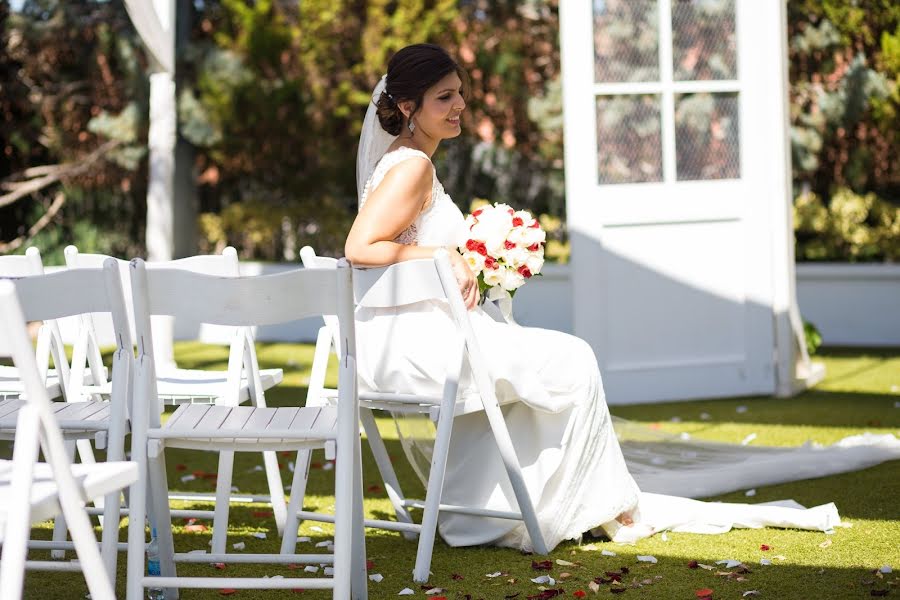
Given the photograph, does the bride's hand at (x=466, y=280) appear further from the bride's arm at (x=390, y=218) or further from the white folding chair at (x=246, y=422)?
the white folding chair at (x=246, y=422)

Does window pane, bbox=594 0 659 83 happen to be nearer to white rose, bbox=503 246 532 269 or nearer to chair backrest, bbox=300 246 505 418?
white rose, bbox=503 246 532 269

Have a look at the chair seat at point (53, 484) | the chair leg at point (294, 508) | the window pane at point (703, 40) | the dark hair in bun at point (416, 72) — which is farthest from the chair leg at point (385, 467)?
the window pane at point (703, 40)

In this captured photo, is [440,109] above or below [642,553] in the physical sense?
above

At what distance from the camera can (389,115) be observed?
13.0 ft

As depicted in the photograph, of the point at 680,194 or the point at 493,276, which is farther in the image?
the point at 680,194

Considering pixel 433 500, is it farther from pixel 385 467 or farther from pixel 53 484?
pixel 53 484

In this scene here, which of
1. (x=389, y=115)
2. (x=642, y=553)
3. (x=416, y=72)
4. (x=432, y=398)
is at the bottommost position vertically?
(x=642, y=553)

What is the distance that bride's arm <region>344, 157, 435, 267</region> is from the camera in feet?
12.0

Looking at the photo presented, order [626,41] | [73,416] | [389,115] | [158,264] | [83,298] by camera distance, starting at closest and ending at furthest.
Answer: [83,298]
[73,416]
[158,264]
[389,115]
[626,41]

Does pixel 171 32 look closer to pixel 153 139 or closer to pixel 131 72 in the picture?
pixel 153 139

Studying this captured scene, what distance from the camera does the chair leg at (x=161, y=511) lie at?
293 centimetres

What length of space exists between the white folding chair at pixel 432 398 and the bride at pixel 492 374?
9 cm

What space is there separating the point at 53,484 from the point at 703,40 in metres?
5.40

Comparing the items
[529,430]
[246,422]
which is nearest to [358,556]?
[246,422]
